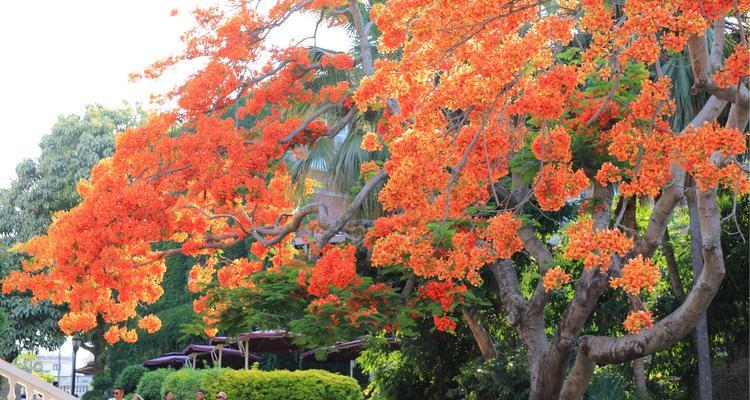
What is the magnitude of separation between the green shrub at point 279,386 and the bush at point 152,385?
258 inches

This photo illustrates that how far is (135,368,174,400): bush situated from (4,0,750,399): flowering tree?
635cm

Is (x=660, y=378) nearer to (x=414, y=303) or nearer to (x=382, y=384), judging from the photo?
(x=382, y=384)

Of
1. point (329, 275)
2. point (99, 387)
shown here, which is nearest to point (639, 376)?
point (329, 275)

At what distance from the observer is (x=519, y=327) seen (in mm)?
12789

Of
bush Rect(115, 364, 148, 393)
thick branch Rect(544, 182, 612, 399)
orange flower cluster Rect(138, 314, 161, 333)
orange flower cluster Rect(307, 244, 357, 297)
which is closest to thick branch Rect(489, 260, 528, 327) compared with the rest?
thick branch Rect(544, 182, 612, 399)

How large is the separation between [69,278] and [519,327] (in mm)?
6840

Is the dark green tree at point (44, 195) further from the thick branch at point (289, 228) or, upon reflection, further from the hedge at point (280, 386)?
the thick branch at point (289, 228)

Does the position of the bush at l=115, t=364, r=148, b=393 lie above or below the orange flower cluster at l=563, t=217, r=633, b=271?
above

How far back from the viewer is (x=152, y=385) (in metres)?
25.6

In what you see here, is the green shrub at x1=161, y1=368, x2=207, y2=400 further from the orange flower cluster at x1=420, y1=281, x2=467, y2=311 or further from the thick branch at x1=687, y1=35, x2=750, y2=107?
the thick branch at x1=687, y1=35, x2=750, y2=107

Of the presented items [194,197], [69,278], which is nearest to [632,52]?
[194,197]

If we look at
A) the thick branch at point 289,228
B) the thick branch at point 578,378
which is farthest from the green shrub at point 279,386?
the thick branch at point 578,378

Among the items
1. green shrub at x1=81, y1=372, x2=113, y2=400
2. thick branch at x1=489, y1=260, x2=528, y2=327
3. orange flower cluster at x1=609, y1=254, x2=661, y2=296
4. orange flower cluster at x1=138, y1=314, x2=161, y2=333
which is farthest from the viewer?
A: green shrub at x1=81, y1=372, x2=113, y2=400

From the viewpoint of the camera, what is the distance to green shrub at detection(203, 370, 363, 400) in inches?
751
